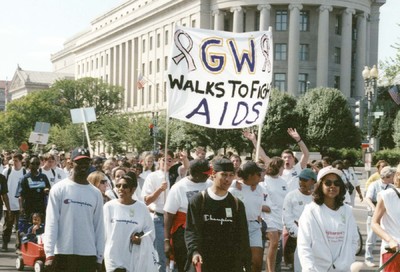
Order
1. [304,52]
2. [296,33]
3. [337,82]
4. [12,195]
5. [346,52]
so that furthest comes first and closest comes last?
[337,82] → [346,52] → [304,52] → [296,33] → [12,195]

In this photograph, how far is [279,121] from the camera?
6259cm

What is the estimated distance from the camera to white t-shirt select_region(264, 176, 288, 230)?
11312 millimetres

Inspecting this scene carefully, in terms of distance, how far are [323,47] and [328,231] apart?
75412 mm

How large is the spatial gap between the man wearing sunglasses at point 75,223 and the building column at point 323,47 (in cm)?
7367

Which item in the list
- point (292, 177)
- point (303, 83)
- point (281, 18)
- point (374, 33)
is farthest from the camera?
point (374, 33)

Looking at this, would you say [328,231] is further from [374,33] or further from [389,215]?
[374,33]

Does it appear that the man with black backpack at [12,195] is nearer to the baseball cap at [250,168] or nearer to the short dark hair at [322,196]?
the baseball cap at [250,168]

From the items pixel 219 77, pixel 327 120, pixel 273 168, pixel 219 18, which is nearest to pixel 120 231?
pixel 273 168

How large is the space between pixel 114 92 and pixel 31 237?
87726 mm

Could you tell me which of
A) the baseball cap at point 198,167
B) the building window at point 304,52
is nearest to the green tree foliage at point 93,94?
the building window at point 304,52

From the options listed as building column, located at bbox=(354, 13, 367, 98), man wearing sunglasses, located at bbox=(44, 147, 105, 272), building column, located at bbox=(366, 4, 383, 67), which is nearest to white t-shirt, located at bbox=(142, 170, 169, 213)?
man wearing sunglasses, located at bbox=(44, 147, 105, 272)

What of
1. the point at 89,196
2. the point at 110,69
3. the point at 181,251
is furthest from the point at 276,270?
the point at 110,69

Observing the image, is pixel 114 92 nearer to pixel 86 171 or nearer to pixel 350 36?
pixel 350 36

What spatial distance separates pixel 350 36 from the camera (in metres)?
82.9
